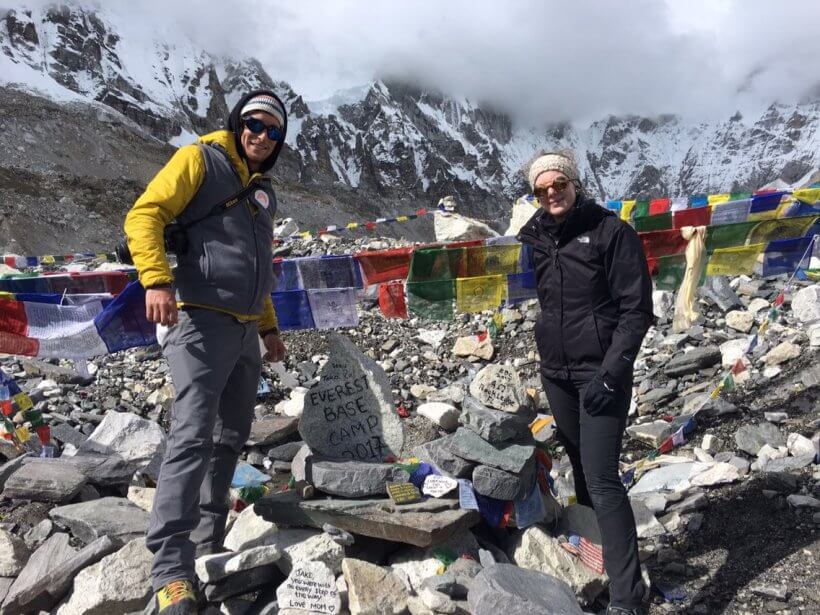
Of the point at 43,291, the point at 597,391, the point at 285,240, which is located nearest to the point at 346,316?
the point at 43,291

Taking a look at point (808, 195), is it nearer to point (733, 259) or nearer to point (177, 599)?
point (733, 259)

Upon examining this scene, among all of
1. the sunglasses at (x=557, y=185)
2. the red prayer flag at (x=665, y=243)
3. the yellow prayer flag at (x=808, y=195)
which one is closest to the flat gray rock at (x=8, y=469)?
the sunglasses at (x=557, y=185)

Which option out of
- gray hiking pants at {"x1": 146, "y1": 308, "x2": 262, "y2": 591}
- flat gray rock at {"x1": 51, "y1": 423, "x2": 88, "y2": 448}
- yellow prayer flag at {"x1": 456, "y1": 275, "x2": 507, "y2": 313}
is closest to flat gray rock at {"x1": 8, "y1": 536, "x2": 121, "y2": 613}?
gray hiking pants at {"x1": 146, "y1": 308, "x2": 262, "y2": 591}

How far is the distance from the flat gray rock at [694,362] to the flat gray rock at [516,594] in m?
4.86

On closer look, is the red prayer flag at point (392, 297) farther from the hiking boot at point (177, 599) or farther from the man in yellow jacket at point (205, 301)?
the hiking boot at point (177, 599)

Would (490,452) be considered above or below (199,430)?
below

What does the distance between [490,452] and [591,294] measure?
1093mm

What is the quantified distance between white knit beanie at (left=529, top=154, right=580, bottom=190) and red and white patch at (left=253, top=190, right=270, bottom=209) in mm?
1387

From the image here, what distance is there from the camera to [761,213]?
8594mm

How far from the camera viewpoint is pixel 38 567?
9.68 feet

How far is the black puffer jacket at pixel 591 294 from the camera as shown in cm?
264

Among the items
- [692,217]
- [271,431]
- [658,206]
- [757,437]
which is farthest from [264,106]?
[658,206]

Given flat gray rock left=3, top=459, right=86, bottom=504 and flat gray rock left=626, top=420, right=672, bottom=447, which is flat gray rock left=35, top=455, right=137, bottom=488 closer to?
flat gray rock left=3, top=459, right=86, bottom=504

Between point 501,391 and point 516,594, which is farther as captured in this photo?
point 501,391
